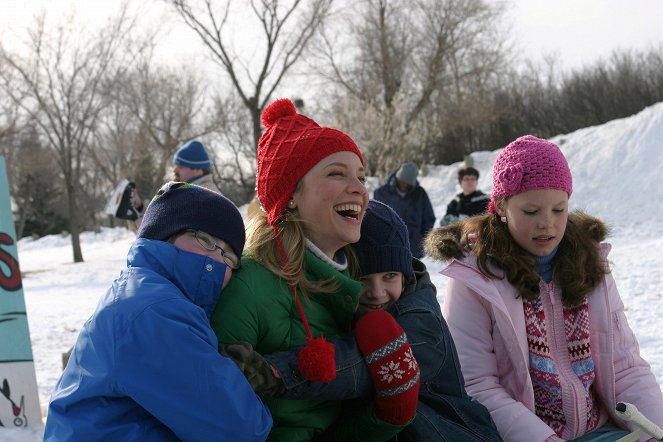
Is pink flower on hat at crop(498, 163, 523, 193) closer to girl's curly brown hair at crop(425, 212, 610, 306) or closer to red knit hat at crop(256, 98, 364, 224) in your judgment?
girl's curly brown hair at crop(425, 212, 610, 306)

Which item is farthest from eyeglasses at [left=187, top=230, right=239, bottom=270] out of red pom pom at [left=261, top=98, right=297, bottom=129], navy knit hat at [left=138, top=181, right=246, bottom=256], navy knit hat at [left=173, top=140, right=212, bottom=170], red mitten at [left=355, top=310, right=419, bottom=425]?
navy knit hat at [left=173, top=140, right=212, bottom=170]

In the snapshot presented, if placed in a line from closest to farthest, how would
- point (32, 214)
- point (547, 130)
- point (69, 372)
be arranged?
point (69, 372) < point (547, 130) < point (32, 214)

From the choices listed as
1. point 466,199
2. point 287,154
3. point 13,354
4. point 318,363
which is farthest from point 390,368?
point 466,199

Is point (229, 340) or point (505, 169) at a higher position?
point (505, 169)

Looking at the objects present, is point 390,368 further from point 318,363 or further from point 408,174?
point 408,174

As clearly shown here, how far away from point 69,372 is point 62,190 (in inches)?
1687

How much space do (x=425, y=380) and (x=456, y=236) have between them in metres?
0.78

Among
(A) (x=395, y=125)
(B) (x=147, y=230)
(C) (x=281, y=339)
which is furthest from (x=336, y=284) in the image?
(A) (x=395, y=125)

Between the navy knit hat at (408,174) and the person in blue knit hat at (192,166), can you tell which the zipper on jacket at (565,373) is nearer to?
the person in blue knit hat at (192,166)

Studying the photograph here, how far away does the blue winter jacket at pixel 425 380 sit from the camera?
1.70m

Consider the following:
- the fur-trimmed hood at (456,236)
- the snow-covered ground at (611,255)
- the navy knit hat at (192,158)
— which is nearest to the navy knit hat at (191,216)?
the fur-trimmed hood at (456,236)

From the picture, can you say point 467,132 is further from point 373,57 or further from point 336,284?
point 336,284

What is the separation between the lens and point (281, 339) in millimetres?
1771

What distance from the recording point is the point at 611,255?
10.3 metres
